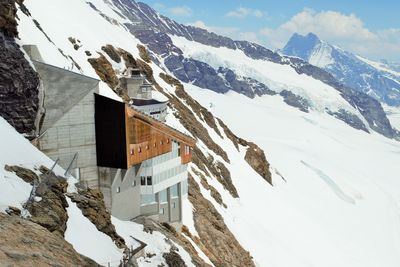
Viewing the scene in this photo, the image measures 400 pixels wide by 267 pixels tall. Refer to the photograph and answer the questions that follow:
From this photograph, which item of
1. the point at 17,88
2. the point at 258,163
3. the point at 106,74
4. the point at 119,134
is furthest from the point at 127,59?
the point at 17,88

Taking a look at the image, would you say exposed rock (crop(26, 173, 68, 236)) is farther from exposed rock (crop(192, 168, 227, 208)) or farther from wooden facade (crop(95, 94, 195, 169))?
exposed rock (crop(192, 168, 227, 208))

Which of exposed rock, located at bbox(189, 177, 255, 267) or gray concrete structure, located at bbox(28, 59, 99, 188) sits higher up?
gray concrete structure, located at bbox(28, 59, 99, 188)

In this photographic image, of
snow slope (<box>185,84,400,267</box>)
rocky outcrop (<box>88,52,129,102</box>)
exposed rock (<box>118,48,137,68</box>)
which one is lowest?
snow slope (<box>185,84,400,267</box>)

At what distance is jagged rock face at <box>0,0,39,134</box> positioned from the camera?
83.3 ft

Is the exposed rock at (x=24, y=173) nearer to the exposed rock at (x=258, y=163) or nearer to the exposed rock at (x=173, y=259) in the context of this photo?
the exposed rock at (x=173, y=259)

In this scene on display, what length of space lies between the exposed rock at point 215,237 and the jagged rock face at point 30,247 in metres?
27.6

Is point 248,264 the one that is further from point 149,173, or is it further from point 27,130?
point 27,130

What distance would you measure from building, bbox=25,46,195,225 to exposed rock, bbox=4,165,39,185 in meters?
4.62

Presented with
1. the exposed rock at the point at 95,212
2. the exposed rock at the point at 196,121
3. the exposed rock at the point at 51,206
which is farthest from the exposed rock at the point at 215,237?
the exposed rock at the point at 196,121

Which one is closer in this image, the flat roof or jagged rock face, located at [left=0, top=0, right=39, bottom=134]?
jagged rock face, located at [left=0, top=0, right=39, bottom=134]

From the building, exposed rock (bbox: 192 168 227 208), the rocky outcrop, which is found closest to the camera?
the building

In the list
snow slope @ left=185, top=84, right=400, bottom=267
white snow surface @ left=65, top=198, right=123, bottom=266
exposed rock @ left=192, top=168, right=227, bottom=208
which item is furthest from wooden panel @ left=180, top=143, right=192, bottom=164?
exposed rock @ left=192, top=168, right=227, bottom=208

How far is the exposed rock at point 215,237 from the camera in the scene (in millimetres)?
47344

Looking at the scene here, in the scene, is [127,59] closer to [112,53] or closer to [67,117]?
[112,53]
